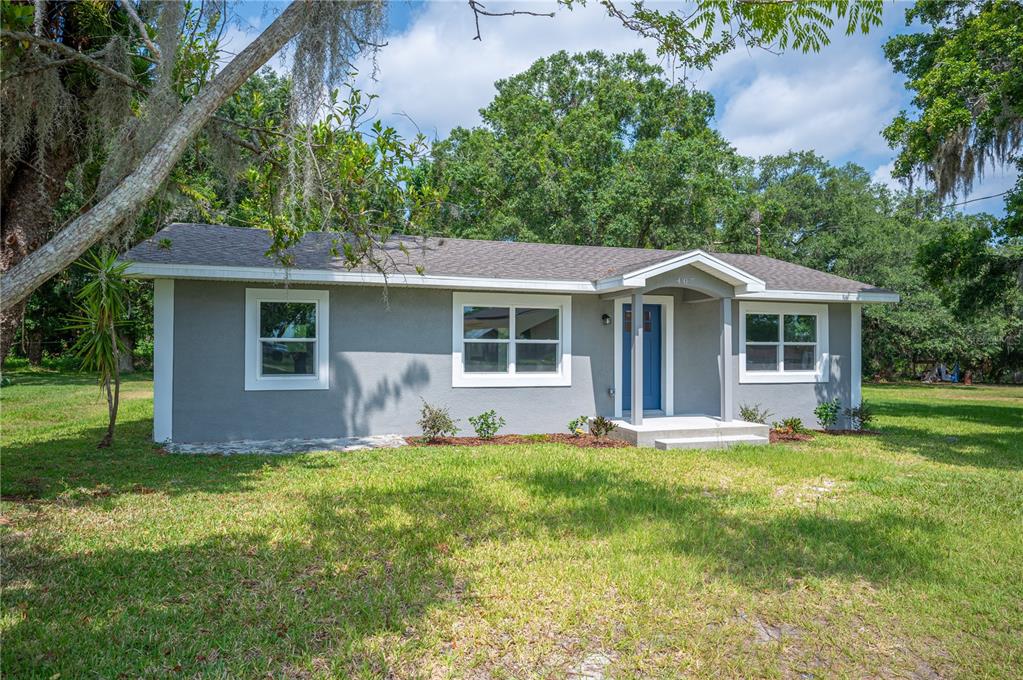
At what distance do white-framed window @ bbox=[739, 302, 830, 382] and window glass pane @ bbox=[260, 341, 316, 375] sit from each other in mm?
7837

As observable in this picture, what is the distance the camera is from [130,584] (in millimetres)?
3977

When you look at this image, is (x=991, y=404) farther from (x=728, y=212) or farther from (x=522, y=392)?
(x=522, y=392)

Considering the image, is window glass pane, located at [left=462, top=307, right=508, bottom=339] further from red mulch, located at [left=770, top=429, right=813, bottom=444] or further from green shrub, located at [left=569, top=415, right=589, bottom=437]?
red mulch, located at [left=770, top=429, right=813, bottom=444]

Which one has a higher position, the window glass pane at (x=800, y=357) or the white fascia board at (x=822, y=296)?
the white fascia board at (x=822, y=296)

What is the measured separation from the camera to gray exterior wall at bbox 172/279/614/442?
9.27 meters

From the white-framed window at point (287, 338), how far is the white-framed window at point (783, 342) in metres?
7.69

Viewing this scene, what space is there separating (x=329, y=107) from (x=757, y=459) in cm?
705

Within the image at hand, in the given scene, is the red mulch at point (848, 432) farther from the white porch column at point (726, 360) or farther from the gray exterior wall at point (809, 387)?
the white porch column at point (726, 360)

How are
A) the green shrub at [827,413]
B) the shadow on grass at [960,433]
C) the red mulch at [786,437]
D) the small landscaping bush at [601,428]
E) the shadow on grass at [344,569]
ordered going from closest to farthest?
the shadow on grass at [344,569] → the shadow on grass at [960,433] → the small landscaping bush at [601,428] → the red mulch at [786,437] → the green shrub at [827,413]

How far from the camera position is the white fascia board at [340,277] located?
8.66 meters

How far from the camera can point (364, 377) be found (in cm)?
1005

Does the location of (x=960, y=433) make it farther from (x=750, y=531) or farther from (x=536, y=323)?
(x=750, y=531)

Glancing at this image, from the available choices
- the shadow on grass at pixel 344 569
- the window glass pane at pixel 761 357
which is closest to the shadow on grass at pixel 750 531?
the shadow on grass at pixel 344 569

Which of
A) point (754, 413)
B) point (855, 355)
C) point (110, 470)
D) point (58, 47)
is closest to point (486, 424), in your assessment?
point (754, 413)
